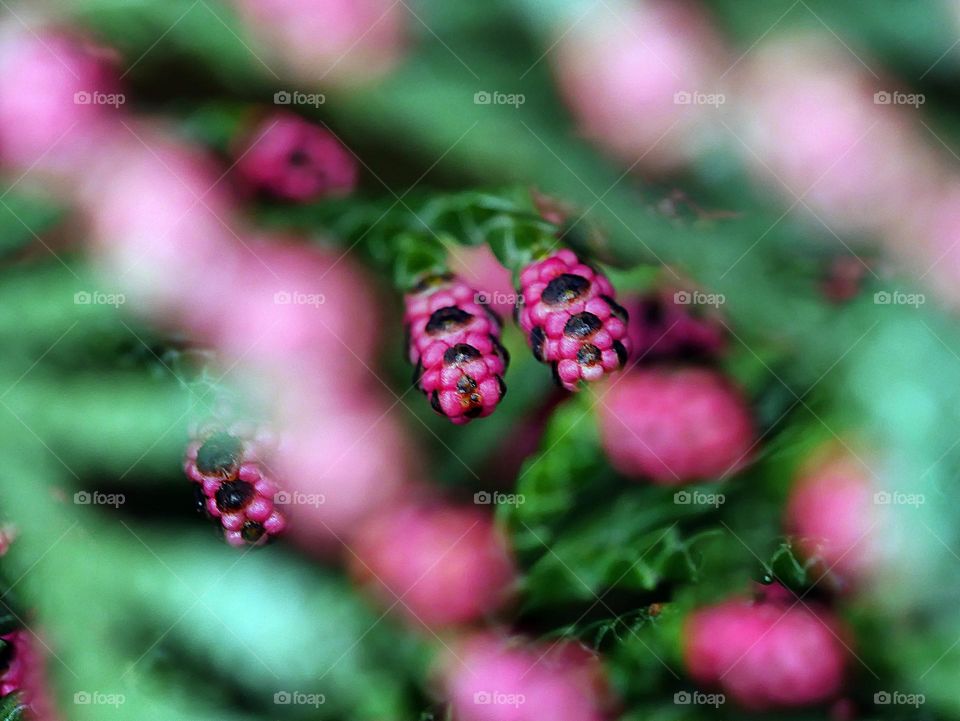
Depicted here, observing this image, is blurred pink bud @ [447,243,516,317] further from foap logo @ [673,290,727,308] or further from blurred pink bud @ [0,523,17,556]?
blurred pink bud @ [0,523,17,556]

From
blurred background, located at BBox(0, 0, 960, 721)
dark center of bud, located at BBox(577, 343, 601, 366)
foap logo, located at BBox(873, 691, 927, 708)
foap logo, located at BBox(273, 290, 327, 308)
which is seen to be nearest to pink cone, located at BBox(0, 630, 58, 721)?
blurred background, located at BBox(0, 0, 960, 721)

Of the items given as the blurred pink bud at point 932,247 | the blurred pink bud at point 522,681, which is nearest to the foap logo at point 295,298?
the blurred pink bud at point 522,681

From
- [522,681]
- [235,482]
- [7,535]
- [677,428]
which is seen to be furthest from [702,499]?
[7,535]

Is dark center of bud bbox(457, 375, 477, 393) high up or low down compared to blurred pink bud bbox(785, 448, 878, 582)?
up

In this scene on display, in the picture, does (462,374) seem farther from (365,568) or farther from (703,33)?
Answer: (703,33)

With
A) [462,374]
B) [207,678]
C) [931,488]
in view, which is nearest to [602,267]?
[462,374]

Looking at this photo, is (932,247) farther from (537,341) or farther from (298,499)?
(298,499)
